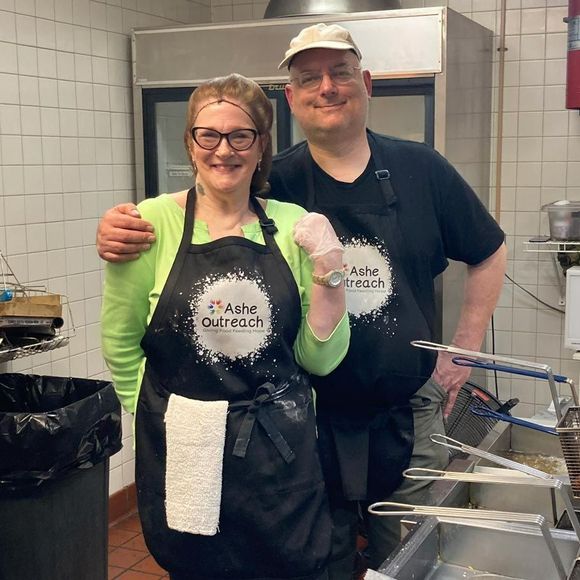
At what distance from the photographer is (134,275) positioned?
5.02 ft

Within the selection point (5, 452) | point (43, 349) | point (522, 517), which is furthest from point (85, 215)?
point (522, 517)

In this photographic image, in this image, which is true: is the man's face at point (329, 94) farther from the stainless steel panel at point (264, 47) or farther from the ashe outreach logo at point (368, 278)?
the stainless steel panel at point (264, 47)

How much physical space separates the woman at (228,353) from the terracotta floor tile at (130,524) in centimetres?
188

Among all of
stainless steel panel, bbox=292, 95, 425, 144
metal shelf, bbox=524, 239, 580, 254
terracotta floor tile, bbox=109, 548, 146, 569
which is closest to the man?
stainless steel panel, bbox=292, 95, 425, 144

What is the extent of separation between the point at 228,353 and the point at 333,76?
0.62 m

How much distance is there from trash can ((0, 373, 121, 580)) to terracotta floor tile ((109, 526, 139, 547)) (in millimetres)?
680

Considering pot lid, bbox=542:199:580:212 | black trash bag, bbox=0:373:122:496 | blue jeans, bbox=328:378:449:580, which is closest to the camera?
blue jeans, bbox=328:378:449:580

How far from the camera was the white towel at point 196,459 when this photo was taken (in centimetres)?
148

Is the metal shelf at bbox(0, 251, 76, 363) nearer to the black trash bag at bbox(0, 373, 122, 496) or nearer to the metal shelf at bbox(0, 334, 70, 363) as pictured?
the metal shelf at bbox(0, 334, 70, 363)

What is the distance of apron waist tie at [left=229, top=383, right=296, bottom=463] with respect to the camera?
1.49 metres

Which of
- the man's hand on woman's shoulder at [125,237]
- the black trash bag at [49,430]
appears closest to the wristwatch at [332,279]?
the man's hand on woman's shoulder at [125,237]

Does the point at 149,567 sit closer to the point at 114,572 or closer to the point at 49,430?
the point at 114,572

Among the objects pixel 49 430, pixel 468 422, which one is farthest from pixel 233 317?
pixel 468 422

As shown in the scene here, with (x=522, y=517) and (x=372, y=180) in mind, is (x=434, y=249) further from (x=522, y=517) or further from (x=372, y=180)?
(x=522, y=517)
